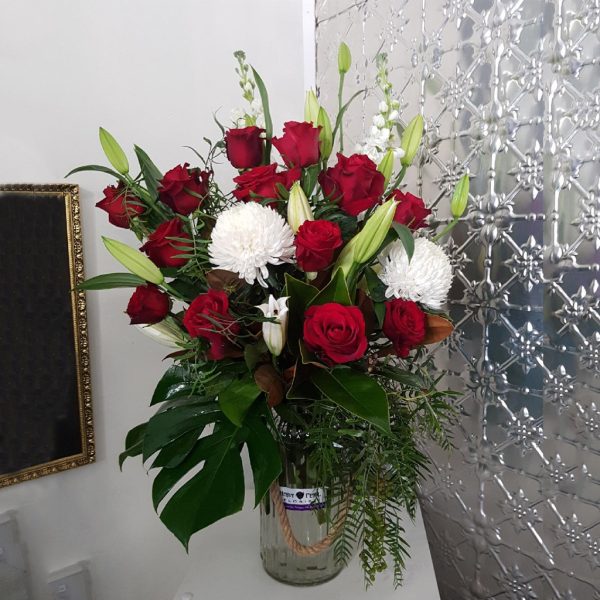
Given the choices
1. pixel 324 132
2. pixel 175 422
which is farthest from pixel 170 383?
Result: pixel 324 132

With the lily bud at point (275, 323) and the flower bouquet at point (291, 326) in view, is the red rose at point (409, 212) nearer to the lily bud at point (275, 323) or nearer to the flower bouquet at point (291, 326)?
the flower bouquet at point (291, 326)

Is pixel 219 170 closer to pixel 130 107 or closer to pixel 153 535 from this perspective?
pixel 130 107

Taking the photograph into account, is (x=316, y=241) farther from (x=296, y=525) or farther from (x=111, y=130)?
(x=111, y=130)

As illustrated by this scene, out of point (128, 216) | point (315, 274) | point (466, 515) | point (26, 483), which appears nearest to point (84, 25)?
point (128, 216)

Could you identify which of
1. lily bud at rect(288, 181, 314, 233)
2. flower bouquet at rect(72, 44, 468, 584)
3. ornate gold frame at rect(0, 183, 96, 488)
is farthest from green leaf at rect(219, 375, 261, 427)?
ornate gold frame at rect(0, 183, 96, 488)

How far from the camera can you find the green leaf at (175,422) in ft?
2.17

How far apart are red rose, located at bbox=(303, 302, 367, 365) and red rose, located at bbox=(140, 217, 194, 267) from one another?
0.65 ft

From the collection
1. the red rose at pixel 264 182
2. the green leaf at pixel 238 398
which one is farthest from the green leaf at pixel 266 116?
the green leaf at pixel 238 398

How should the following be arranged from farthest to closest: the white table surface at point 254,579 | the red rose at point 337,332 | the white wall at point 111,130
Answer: the white wall at point 111,130 → the white table surface at point 254,579 → the red rose at point 337,332

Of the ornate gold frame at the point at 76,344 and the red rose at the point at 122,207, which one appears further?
the ornate gold frame at the point at 76,344

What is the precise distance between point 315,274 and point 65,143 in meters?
0.67

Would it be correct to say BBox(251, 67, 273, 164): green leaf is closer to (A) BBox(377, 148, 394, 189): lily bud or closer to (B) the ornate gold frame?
(A) BBox(377, 148, 394, 189): lily bud

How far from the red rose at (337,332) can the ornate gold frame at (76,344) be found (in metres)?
0.63

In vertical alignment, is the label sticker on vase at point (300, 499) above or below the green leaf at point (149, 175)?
below
